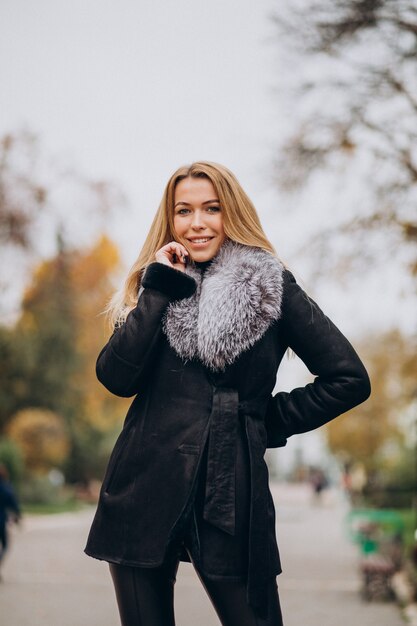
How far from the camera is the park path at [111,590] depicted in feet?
31.8

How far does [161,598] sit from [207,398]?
1.95 ft

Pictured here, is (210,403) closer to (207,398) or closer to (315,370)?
(207,398)

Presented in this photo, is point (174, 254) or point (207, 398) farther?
point (174, 254)

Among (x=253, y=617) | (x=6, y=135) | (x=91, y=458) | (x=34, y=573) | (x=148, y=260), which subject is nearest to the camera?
(x=253, y=617)

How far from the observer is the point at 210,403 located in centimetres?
270

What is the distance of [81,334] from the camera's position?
37.1 m

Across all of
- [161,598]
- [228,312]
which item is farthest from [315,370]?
[161,598]

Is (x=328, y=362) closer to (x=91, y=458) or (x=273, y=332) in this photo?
(x=273, y=332)

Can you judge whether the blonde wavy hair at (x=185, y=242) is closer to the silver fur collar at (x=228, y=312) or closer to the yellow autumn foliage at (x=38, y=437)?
the silver fur collar at (x=228, y=312)

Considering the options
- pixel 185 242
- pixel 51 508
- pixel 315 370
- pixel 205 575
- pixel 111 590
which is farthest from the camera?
pixel 51 508

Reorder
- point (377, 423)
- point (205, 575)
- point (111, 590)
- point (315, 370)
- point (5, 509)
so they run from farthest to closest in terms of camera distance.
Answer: point (377, 423) < point (5, 509) < point (111, 590) < point (315, 370) < point (205, 575)

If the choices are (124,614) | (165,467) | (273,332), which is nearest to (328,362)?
(273,332)

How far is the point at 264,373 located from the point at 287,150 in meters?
13.6

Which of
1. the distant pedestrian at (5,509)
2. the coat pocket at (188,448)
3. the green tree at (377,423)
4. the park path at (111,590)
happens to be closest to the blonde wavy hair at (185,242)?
the coat pocket at (188,448)
